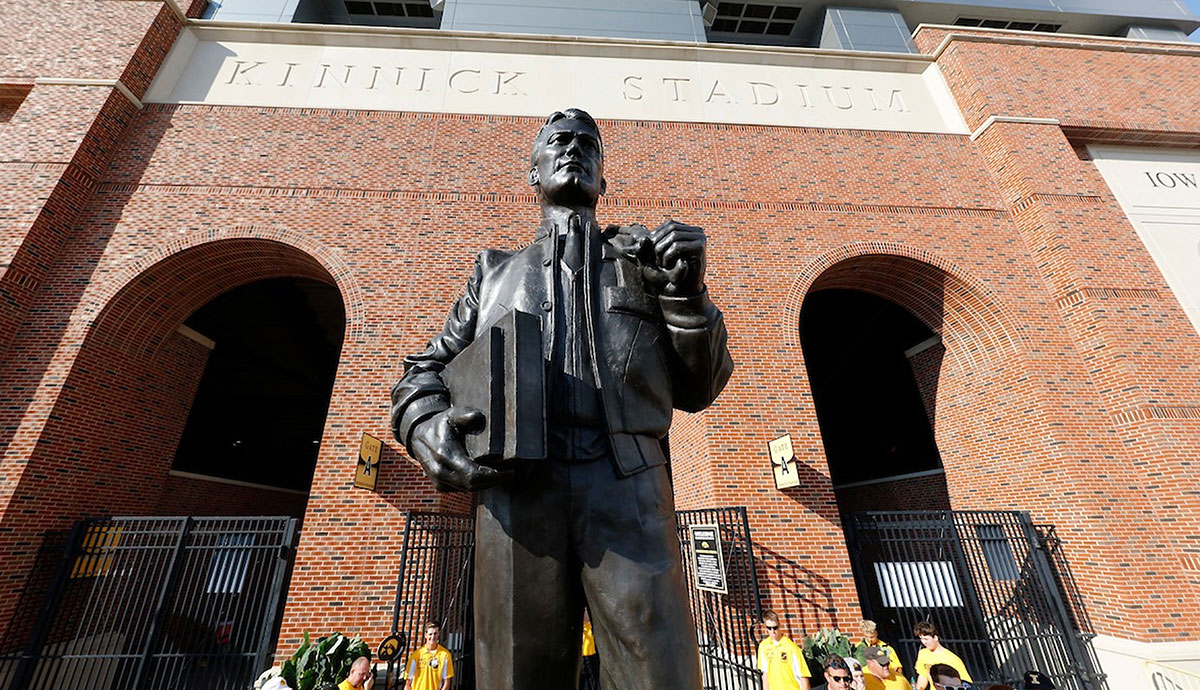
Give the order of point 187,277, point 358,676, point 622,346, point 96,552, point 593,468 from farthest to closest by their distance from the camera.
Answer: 1. point 187,277
2. point 96,552
3. point 358,676
4. point 622,346
5. point 593,468

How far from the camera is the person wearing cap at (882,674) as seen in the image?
205 inches

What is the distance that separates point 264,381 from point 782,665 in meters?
15.5

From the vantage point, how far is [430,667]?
5.42 metres

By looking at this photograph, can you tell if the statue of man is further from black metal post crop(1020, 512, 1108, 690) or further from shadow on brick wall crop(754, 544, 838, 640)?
black metal post crop(1020, 512, 1108, 690)

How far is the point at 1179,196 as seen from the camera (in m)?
9.91

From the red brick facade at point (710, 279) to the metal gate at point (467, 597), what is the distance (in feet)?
1.20

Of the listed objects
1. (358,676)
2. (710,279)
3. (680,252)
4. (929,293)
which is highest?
(929,293)

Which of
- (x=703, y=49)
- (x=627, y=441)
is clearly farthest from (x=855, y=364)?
(x=627, y=441)

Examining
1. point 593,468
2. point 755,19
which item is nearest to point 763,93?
point 755,19

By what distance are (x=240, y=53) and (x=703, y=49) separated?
33.1 ft

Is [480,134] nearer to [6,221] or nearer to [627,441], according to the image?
[6,221]

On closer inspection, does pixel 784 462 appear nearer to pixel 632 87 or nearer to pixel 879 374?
pixel 632 87

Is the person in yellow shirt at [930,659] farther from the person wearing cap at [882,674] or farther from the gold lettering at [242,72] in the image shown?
the gold lettering at [242,72]

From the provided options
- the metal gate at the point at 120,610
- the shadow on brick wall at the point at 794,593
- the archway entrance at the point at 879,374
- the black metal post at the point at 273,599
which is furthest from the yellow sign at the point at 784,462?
the metal gate at the point at 120,610
